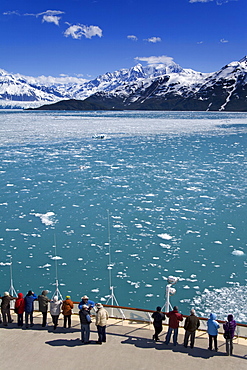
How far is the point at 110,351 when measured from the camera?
371 inches

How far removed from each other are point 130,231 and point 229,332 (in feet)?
34.5

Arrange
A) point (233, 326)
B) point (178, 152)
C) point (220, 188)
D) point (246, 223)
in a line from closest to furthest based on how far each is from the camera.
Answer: point (233, 326)
point (246, 223)
point (220, 188)
point (178, 152)

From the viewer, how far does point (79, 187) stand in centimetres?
2845

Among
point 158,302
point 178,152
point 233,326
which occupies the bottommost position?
point 158,302


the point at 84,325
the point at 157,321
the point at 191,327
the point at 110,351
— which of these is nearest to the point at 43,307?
the point at 84,325

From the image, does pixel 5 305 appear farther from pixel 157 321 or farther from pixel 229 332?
pixel 229 332

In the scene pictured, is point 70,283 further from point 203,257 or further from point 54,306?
point 203,257

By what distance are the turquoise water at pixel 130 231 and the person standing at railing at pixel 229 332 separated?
8.90ft

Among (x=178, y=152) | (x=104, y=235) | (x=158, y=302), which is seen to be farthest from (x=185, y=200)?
(x=178, y=152)

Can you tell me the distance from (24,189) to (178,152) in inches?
1010

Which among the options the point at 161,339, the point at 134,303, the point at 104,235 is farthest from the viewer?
the point at 104,235

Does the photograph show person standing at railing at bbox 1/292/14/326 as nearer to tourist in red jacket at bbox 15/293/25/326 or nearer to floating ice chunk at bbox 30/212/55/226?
tourist in red jacket at bbox 15/293/25/326

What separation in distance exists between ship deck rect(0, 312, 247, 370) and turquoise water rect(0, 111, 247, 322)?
2.52 meters

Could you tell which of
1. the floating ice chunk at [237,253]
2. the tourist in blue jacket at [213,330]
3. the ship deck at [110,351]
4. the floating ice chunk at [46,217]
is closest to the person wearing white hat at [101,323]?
the ship deck at [110,351]
